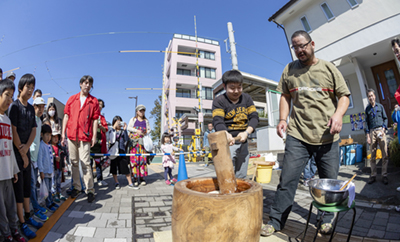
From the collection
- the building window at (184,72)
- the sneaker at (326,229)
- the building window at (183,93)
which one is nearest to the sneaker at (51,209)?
the sneaker at (326,229)

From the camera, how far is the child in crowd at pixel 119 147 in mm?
4832

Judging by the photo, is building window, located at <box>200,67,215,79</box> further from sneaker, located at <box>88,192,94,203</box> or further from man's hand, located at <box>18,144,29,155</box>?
man's hand, located at <box>18,144,29,155</box>

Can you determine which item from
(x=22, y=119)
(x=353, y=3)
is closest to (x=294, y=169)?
(x=22, y=119)

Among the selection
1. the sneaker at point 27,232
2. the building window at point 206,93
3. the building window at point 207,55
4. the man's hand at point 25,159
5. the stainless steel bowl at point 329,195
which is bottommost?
the sneaker at point 27,232

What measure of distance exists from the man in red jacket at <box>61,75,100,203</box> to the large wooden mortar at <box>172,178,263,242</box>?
9.57ft

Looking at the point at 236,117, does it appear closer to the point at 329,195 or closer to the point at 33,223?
the point at 329,195

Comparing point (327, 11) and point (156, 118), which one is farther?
point (156, 118)

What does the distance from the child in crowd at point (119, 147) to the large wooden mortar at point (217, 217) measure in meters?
3.93

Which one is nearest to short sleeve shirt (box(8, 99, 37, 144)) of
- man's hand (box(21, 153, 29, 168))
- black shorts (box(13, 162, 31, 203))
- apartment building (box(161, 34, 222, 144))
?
man's hand (box(21, 153, 29, 168))

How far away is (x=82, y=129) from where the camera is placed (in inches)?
139

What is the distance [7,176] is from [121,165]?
9.50 feet

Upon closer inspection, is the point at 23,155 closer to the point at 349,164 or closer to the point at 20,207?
the point at 20,207

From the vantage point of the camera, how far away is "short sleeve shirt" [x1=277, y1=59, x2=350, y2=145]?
7.12 ft

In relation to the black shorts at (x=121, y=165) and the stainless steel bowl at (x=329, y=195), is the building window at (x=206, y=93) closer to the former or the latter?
the black shorts at (x=121, y=165)
